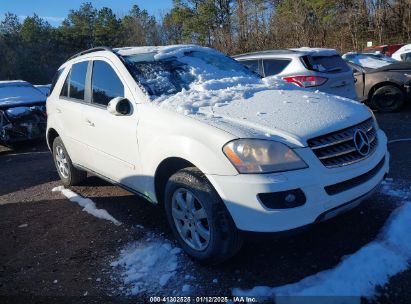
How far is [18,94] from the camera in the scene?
33.3 ft

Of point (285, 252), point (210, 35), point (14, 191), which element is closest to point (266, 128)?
point (285, 252)

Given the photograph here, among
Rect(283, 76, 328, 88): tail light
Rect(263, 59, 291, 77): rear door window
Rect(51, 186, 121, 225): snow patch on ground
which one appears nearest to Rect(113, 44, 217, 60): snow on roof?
Rect(51, 186, 121, 225): snow patch on ground

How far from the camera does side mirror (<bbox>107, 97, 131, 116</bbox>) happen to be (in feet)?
12.0

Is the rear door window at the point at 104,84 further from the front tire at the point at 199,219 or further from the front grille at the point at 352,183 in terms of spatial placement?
the front grille at the point at 352,183

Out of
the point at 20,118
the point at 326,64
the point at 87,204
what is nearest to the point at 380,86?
the point at 326,64

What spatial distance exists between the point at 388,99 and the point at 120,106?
7.55m

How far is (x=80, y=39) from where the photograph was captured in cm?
5009

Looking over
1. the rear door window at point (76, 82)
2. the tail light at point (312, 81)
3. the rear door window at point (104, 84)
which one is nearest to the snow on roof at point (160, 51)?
the rear door window at point (104, 84)

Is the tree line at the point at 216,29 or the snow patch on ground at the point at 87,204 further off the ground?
the tree line at the point at 216,29

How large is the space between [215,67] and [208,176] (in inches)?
73.3

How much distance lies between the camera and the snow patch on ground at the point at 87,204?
4531 mm

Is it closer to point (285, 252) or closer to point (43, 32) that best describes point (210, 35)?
point (43, 32)

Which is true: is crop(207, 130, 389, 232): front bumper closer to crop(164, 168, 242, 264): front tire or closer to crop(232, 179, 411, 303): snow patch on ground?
crop(164, 168, 242, 264): front tire

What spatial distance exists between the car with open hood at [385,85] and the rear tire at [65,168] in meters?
6.84
